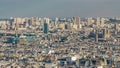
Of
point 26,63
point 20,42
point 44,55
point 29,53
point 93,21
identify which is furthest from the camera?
Result: point 93,21

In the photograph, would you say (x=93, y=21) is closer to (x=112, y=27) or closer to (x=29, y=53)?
(x=112, y=27)

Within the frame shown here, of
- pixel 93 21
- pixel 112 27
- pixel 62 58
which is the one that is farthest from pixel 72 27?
pixel 62 58

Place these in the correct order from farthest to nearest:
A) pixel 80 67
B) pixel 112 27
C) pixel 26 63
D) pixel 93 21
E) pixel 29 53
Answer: pixel 93 21 → pixel 112 27 → pixel 29 53 → pixel 26 63 → pixel 80 67

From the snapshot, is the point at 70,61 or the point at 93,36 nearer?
the point at 70,61

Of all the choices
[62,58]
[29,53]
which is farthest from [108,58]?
[29,53]

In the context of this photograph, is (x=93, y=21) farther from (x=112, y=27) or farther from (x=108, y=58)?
(x=108, y=58)

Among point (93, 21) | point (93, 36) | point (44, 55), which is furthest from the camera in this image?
point (93, 21)
